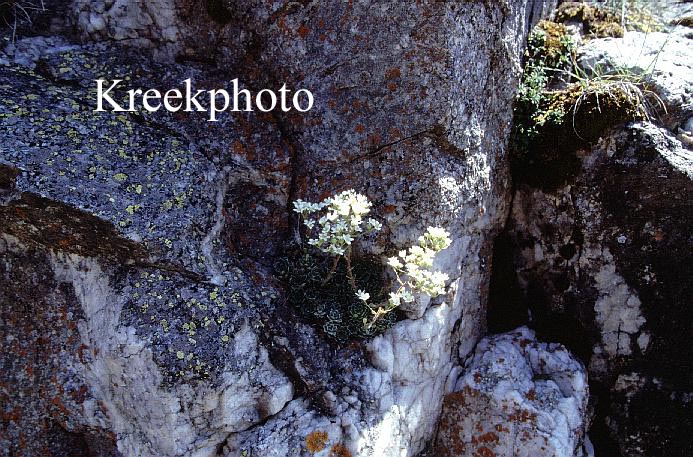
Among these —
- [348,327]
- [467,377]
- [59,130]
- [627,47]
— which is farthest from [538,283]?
[59,130]

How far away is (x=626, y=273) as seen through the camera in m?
4.82

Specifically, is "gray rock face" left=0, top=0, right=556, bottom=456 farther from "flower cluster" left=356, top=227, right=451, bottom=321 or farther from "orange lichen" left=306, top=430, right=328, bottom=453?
"flower cluster" left=356, top=227, right=451, bottom=321

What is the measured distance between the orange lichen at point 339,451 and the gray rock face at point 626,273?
2.21 meters

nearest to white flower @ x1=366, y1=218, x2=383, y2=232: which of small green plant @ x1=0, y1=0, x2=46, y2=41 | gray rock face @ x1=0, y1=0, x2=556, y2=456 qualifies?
gray rock face @ x1=0, y1=0, x2=556, y2=456

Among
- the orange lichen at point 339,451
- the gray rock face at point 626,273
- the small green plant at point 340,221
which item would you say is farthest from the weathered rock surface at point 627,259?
the orange lichen at point 339,451

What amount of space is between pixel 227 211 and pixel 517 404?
286 cm

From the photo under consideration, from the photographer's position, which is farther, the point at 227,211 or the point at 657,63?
the point at 657,63

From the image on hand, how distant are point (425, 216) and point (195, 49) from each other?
2.42 metres

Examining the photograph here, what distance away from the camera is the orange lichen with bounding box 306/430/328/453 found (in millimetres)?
3984

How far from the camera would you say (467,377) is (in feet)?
16.2

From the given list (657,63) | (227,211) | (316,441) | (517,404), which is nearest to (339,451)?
(316,441)

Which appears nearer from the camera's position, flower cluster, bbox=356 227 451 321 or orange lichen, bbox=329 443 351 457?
flower cluster, bbox=356 227 451 321

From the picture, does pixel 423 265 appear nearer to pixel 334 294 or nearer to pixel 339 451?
pixel 334 294

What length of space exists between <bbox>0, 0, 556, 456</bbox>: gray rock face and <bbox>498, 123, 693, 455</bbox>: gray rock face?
755 millimetres
